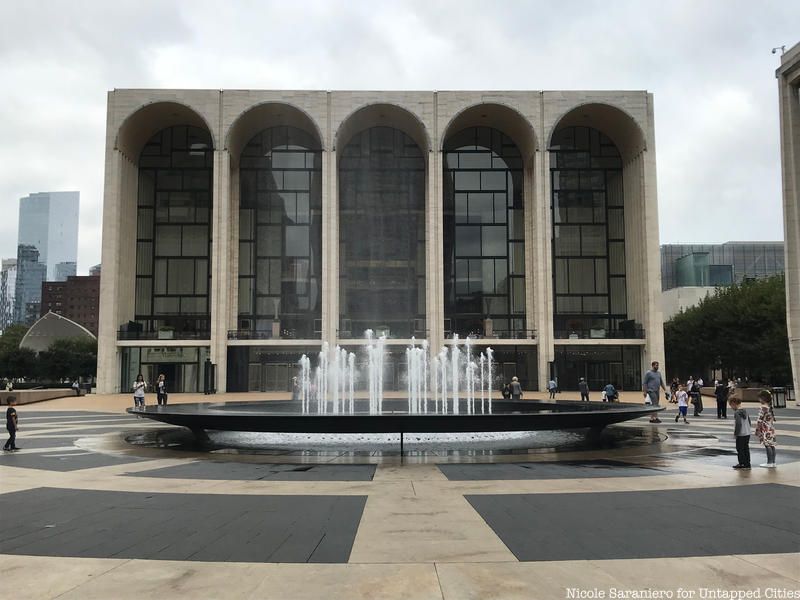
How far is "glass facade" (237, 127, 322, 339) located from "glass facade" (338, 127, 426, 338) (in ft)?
9.02

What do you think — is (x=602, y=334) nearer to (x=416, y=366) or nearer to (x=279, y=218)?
(x=416, y=366)

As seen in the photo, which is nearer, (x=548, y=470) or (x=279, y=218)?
(x=548, y=470)

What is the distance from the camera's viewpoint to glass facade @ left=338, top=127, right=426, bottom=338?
5381 cm

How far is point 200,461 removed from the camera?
13.6 m

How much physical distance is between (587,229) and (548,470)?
4687cm

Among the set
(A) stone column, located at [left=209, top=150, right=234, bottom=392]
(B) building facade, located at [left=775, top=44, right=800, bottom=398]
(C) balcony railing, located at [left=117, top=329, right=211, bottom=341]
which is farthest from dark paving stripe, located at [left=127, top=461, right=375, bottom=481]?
(C) balcony railing, located at [left=117, top=329, right=211, bottom=341]

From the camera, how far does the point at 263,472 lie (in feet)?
39.8

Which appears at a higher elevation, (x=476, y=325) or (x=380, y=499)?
(x=476, y=325)

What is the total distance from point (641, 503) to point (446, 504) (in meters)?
2.72

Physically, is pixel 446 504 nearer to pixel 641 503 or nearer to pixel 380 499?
pixel 380 499

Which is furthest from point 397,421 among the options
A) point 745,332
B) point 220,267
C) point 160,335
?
point 745,332

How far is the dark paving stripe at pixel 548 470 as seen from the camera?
11.4 metres

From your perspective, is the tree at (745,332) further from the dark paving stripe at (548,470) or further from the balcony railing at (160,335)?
the dark paving stripe at (548,470)

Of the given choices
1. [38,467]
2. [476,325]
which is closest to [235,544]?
[38,467]
